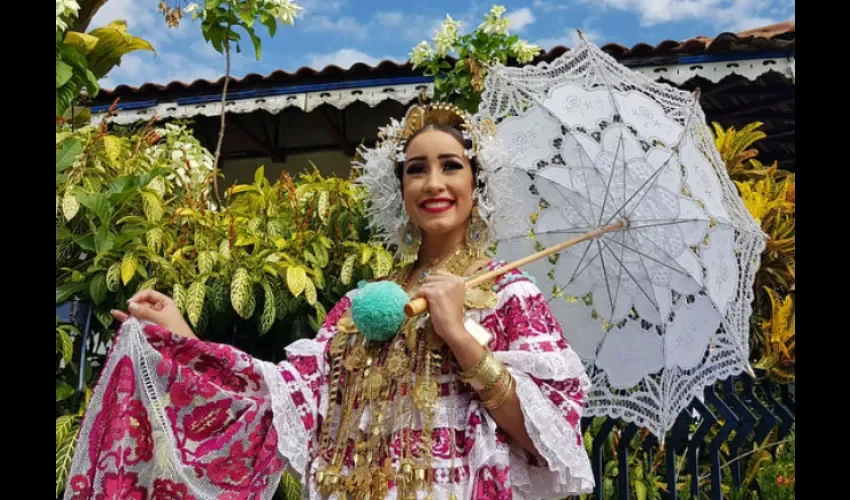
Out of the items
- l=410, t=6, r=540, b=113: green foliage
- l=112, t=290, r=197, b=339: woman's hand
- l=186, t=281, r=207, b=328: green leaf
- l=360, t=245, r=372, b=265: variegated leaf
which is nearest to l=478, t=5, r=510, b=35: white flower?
l=410, t=6, r=540, b=113: green foliage

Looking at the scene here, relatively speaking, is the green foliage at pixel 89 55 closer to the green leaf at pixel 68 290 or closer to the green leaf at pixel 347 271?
the green leaf at pixel 68 290

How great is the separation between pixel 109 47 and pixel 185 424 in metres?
3.89

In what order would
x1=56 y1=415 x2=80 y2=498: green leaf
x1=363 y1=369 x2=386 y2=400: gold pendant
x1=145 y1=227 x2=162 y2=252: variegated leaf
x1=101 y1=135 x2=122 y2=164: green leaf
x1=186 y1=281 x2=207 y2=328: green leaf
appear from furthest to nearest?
x1=101 y1=135 x2=122 y2=164: green leaf, x1=145 y1=227 x2=162 y2=252: variegated leaf, x1=186 y1=281 x2=207 y2=328: green leaf, x1=56 y1=415 x2=80 y2=498: green leaf, x1=363 y1=369 x2=386 y2=400: gold pendant

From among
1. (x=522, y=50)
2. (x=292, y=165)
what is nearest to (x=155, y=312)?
(x=522, y=50)

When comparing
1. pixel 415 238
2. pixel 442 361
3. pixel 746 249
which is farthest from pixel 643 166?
pixel 442 361

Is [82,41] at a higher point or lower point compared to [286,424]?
higher

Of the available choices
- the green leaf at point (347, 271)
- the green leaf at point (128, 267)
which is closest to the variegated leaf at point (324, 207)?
the green leaf at point (347, 271)

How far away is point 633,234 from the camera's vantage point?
97.8 inches

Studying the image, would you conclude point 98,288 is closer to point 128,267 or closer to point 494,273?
point 128,267

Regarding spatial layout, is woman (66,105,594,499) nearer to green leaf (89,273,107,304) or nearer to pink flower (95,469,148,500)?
pink flower (95,469,148,500)

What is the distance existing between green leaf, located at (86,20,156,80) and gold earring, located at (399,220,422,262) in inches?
142

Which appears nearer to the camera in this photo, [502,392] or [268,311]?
[502,392]

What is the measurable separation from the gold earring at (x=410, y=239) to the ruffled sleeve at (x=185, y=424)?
0.51m

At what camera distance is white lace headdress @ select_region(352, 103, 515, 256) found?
7.49ft
